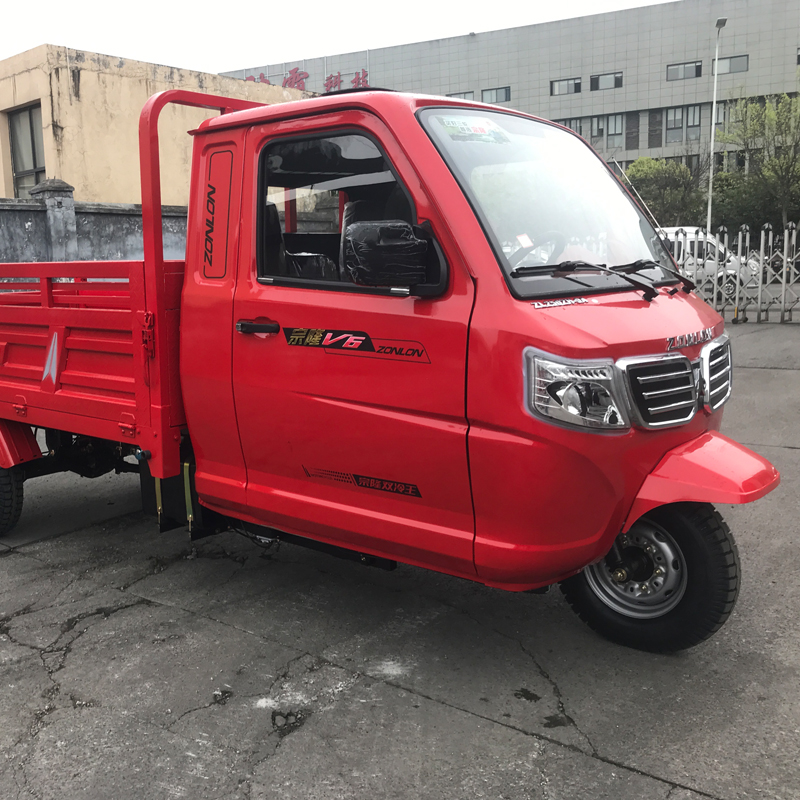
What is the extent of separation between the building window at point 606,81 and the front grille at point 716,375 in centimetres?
6058

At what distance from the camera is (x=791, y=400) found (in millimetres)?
8938

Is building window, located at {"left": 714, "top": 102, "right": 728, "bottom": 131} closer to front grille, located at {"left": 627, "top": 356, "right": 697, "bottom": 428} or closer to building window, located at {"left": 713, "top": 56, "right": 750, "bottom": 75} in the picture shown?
building window, located at {"left": 713, "top": 56, "right": 750, "bottom": 75}

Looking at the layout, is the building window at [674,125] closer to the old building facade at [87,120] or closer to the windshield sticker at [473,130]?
the old building facade at [87,120]

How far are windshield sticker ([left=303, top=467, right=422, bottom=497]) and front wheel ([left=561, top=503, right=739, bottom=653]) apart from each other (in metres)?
0.90

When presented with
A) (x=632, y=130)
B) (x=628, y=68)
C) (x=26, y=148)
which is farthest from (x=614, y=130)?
(x=26, y=148)

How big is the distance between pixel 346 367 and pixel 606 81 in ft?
203

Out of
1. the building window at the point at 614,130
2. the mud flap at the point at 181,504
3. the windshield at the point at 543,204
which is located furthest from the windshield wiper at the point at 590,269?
the building window at the point at 614,130

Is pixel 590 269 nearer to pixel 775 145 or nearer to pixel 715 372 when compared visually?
pixel 715 372

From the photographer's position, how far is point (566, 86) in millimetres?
60375

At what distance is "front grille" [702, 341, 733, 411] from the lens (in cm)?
338

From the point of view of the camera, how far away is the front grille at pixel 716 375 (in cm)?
338

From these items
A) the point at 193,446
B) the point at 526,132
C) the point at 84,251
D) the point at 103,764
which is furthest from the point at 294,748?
the point at 84,251

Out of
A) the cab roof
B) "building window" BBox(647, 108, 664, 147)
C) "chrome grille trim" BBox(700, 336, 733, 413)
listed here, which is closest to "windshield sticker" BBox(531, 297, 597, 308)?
"chrome grille trim" BBox(700, 336, 733, 413)

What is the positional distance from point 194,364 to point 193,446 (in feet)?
1.43
